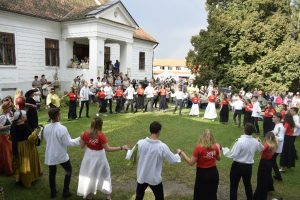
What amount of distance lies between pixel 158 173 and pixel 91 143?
1.41m

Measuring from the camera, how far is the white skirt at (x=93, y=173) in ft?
19.3

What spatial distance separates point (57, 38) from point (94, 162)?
19.4 m

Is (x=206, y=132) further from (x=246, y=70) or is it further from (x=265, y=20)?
(x=265, y=20)

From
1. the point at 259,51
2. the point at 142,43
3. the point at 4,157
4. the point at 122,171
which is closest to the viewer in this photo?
the point at 4,157

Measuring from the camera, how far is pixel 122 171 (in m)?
8.30

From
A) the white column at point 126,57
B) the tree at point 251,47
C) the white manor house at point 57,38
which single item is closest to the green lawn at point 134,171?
the white manor house at point 57,38

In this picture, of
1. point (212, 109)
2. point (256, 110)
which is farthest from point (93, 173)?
point (212, 109)

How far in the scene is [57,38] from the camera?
23328mm

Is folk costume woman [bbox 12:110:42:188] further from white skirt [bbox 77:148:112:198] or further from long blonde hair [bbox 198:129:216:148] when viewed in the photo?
long blonde hair [bbox 198:129:216:148]

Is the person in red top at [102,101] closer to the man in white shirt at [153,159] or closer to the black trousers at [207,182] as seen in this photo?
the man in white shirt at [153,159]

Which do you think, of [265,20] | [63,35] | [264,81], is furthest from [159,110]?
[265,20]

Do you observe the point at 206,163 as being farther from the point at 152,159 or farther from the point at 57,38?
the point at 57,38

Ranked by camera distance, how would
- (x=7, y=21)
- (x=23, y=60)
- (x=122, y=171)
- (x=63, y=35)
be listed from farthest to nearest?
(x=63, y=35) → (x=23, y=60) → (x=7, y=21) → (x=122, y=171)

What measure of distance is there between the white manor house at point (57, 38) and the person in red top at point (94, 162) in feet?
51.3
